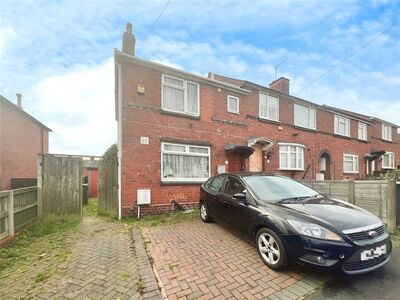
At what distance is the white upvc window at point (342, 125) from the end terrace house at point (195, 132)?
56.4 inches

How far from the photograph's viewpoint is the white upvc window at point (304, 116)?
13912 mm

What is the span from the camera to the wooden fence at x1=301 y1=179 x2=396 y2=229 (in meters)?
5.67

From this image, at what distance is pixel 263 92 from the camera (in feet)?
40.6

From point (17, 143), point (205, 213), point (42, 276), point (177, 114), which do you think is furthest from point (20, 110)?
point (42, 276)

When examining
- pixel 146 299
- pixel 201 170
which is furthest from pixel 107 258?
pixel 201 170

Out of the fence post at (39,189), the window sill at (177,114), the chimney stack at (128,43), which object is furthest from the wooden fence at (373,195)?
the chimney stack at (128,43)

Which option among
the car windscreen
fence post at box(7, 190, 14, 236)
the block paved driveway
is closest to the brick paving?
the block paved driveway

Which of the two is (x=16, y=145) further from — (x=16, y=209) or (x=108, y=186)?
(x=16, y=209)

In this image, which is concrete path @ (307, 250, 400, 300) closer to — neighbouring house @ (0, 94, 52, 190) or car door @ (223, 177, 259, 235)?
car door @ (223, 177, 259, 235)

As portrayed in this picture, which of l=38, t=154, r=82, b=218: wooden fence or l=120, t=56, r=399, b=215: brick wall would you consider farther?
l=120, t=56, r=399, b=215: brick wall

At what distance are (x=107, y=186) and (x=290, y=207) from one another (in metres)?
6.44

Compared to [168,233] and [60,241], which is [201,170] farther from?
[60,241]

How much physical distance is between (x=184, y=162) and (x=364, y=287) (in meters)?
6.91

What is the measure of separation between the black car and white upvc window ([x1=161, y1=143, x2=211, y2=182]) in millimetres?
4316
